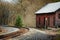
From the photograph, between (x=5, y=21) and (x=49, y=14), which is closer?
(x=49, y=14)

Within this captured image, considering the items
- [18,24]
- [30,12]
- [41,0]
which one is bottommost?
[18,24]

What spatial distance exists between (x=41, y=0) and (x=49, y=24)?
33.7 m

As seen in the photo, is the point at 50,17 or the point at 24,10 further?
the point at 24,10

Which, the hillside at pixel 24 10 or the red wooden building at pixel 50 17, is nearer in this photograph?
the red wooden building at pixel 50 17

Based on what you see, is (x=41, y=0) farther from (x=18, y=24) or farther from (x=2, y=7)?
(x=18, y=24)

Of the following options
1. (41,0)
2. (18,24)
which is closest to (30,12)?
(41,0)

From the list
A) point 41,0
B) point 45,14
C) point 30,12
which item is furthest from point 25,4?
point 45,14

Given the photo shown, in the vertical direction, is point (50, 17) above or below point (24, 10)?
below

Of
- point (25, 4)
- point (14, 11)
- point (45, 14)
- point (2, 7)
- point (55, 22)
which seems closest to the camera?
point (55, 22)

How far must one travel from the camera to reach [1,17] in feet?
189

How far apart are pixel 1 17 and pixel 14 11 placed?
657 cm

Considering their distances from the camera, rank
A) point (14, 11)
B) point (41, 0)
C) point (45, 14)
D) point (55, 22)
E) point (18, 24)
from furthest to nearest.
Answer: point (41, 0), point (14, 11), point (18, 24), point (45, 14), point (55, 22)

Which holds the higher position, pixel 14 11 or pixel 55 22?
pixel 14 11

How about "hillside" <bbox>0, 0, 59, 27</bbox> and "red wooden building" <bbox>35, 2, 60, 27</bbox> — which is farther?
"hillside" <bbox>0, 0, 59, 27</bbox>
